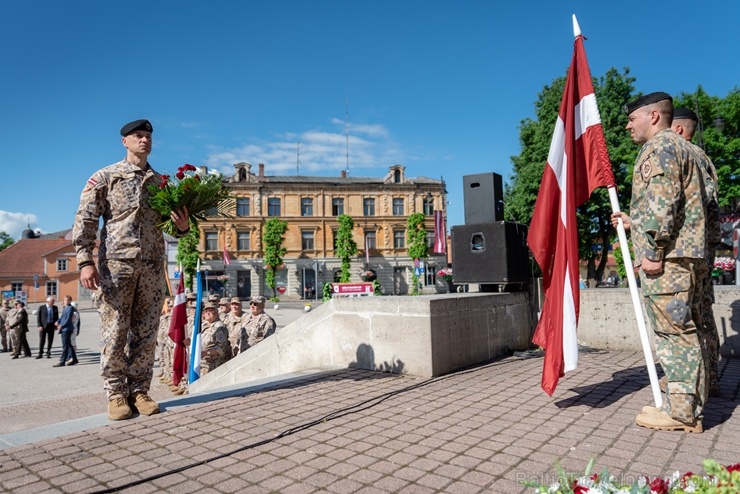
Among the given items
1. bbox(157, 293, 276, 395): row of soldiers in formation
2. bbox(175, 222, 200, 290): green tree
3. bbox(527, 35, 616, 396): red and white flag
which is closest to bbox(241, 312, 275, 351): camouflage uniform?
bbox(157, 293, 276, 395): row of soldiers in formation

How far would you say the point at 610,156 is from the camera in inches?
1112

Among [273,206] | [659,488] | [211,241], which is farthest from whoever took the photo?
[273,206]

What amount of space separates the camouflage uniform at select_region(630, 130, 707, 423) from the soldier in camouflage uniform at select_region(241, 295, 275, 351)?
7395 mm

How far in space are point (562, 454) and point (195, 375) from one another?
6.99 meters

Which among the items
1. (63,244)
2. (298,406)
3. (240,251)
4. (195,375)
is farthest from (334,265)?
(298,406)

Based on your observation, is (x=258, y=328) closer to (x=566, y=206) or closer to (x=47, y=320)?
(x=566, y=206)

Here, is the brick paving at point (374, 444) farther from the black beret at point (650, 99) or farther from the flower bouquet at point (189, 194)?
the black beret at point (650, 99)

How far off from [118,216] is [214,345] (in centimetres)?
582

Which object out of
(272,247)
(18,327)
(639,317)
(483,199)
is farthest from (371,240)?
(639,317)

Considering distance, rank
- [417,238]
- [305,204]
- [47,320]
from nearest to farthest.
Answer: [47,320] → [417,238] → [305,204]

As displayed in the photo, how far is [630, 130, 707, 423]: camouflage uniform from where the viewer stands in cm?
354

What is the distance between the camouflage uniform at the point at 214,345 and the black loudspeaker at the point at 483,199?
5.24 metres

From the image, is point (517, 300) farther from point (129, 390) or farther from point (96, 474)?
point (96, 474)

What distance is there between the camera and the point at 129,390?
14.5 ft
